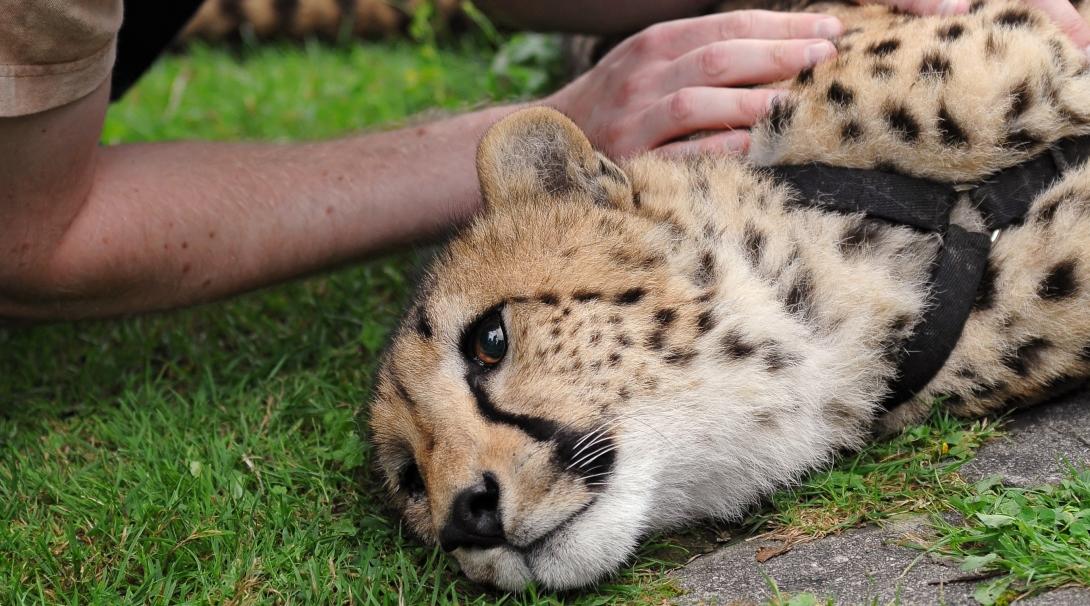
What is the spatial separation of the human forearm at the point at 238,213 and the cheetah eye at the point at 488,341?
0.48 m

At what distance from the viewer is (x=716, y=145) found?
2869 millimetres

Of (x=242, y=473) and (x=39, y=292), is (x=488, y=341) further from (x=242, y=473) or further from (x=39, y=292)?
(x=39, y=292)

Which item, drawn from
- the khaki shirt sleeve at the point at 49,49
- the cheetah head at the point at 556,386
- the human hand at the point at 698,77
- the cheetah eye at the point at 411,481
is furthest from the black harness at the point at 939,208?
the khaki shirt sleeve at the point at 49,49

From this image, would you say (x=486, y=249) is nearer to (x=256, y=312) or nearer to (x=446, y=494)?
(x=446, y=494)

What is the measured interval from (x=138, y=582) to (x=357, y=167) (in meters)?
1.54

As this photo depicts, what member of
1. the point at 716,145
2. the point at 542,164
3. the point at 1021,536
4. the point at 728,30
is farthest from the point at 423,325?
the point at 1021,536

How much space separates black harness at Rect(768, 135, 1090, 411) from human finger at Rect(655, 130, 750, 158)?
0.14 meters

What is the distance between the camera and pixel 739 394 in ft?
8.24

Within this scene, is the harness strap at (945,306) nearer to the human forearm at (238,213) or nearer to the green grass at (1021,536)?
the green grass at (1021,536)

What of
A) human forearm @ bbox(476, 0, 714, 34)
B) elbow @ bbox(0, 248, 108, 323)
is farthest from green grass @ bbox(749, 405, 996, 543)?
elbow @ bbox(0, 248, 108, 323)

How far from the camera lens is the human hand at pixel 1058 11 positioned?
2854mm

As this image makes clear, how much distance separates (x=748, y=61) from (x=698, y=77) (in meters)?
0.15

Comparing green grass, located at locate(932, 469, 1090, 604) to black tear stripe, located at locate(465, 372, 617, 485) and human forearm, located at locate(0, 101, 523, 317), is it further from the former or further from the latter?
human forearm, located at locate(0, 101, 523, 317)

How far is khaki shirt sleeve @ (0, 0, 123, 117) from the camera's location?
269 cm
